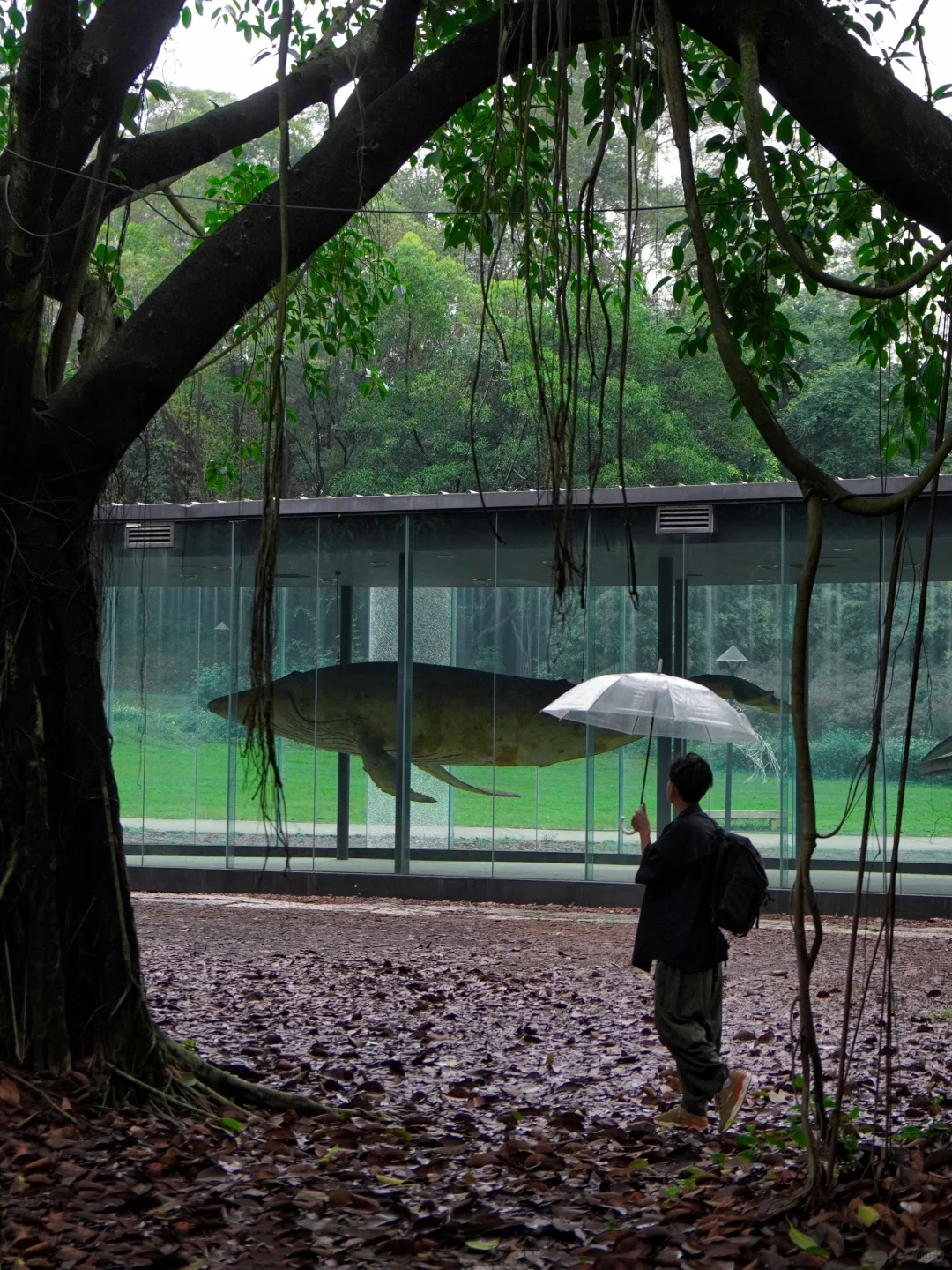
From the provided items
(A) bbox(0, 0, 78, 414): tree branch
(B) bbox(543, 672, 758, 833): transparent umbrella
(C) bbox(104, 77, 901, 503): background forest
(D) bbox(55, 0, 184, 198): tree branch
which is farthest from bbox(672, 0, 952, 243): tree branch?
(C) bbox(104, 77, 901, 503): background forest

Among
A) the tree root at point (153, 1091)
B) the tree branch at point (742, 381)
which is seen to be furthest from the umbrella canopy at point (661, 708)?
the tree branch at point (742, 381)

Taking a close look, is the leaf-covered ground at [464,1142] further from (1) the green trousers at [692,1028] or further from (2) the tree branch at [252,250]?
(2) the tree branch at [252,250]

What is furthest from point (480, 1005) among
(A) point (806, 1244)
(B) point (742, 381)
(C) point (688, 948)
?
(B) point (742, 381)

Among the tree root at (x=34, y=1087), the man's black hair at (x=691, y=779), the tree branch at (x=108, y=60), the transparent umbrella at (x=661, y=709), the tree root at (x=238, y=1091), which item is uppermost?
the tree branch at (x=108, y=60)

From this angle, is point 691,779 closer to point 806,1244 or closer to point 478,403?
point 806,1244

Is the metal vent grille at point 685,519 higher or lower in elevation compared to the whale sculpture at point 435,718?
higher

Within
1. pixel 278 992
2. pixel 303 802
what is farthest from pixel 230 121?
pixel 303 802

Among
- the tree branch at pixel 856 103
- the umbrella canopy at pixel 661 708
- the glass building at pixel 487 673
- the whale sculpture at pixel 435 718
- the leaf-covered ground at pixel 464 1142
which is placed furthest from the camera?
the whale sculpture at pixel 435 718

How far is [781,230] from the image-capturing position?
298 cm

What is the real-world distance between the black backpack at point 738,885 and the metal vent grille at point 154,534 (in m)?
11.1

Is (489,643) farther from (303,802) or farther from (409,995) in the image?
(409,995)

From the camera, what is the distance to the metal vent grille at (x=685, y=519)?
14078 millimetres

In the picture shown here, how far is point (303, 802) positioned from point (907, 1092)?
10472 mm

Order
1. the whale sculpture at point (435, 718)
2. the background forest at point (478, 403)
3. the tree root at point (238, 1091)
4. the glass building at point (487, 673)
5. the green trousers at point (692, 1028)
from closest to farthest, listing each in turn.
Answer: the tree root at point (238, 1091), the green trousers at point (692, 1028), the glass building at point (487, 673), the whale sculpture at point (435, 718), the background forest at point (478, 403)
